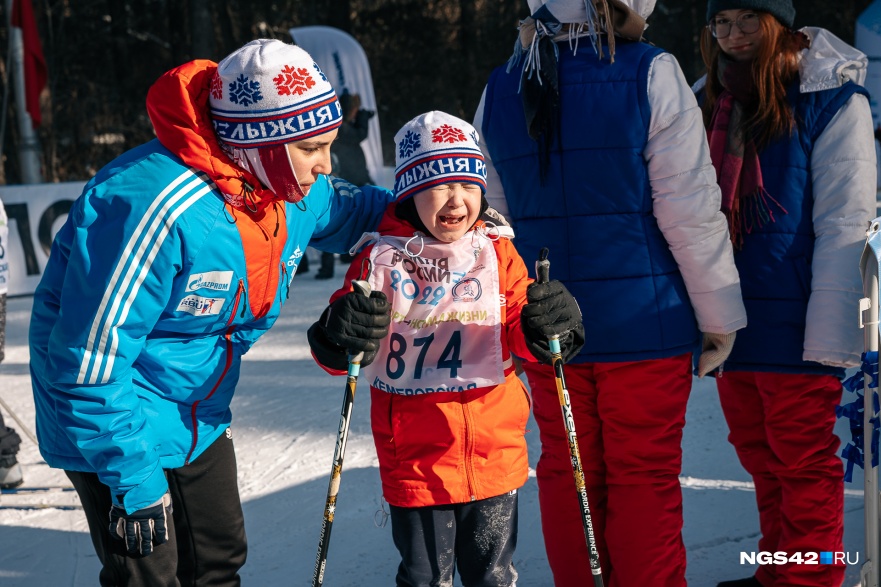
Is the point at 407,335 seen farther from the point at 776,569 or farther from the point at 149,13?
the point at 149,13

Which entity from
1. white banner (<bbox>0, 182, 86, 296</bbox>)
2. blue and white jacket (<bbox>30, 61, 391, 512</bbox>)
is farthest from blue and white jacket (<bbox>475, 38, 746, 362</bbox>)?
white banner (<bbox>0, 182, 86, 296</bbox>)

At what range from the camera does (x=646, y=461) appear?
8.68ft

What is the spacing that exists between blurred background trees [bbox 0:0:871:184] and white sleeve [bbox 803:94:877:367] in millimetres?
16708

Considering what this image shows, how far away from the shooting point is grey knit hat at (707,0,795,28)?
2.79m

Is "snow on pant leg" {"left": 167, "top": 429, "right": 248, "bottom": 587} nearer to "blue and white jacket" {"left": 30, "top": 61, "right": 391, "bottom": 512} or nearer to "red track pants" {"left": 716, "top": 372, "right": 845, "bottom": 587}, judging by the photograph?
"blue and white jacket" {"left": 30, "top": 61, "right": 391, "bottom": 512}

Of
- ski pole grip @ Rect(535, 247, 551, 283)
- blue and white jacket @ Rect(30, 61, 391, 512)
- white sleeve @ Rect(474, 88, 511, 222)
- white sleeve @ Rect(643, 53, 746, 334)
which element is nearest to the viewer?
blue and white jacket @ Rect(30, 61, 391, 512)

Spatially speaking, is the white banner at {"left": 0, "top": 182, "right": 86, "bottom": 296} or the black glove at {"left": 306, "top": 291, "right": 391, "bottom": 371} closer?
the black glove at {"left": 306, "top": 291, "right": 391, "bottom": 371}

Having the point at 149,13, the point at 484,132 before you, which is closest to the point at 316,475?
the point at 484,132

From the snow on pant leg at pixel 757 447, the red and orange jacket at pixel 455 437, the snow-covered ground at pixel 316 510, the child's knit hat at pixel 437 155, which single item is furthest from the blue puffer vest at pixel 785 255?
the child's knit hat at pixel 437 155

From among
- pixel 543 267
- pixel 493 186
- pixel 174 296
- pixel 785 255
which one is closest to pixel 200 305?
pixel 174 296

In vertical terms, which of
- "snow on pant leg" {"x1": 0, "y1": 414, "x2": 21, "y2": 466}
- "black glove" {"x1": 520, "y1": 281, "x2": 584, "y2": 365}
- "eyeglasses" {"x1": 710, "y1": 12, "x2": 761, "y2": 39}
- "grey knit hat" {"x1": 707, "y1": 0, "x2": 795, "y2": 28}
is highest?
"grey knit hat" {"x1": 707, "y1": 0, "x2": 795, "y2": 28}

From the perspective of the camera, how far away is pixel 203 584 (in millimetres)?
2445

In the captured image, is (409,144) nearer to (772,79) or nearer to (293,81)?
(293,81)

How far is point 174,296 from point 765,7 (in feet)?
6.33
